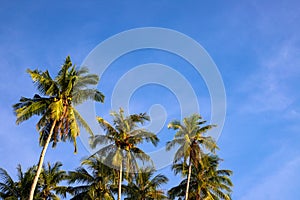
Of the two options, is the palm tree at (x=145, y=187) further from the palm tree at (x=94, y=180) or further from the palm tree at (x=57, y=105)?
the palm tree at (x=57, y=105)

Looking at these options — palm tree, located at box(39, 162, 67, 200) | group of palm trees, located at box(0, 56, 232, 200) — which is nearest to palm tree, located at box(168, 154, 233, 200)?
group of palm trees, located at box(0, 56, 232, 200)

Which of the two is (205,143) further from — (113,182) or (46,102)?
(46,102)

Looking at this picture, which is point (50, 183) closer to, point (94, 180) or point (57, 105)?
point (94, 180)

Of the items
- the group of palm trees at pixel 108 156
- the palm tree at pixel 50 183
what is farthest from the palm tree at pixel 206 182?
the palm tree at pixel 50 183

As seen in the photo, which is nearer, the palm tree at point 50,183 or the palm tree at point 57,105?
the palm tree at point 57,105

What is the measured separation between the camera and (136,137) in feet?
120

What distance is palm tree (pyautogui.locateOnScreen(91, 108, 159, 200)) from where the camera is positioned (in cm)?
3616

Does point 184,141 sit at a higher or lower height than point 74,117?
higher

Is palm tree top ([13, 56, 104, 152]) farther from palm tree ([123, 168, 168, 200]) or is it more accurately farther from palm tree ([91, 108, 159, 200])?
palm tree ([123, 168, 168, 200])

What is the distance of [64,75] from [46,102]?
2339 millimetres

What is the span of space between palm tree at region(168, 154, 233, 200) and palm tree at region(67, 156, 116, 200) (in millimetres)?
7626

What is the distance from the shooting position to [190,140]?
1519 inches

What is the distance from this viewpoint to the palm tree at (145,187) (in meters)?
41.3

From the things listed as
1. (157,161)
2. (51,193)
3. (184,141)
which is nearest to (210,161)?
(184,141)
